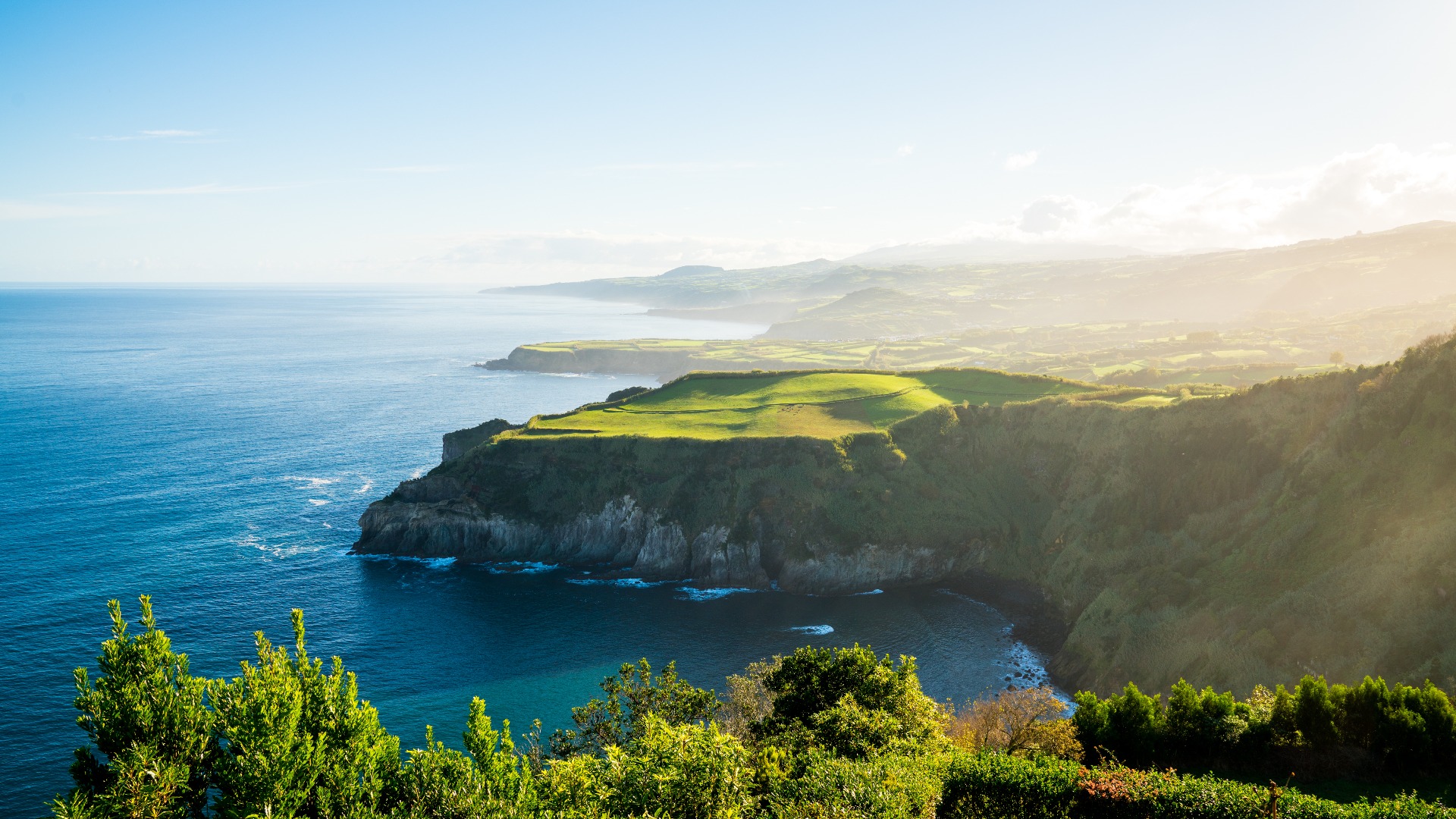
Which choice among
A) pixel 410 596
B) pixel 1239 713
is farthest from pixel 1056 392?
pixel 410 596

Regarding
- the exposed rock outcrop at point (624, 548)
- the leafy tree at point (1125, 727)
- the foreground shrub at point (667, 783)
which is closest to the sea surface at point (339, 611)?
the exposed rock outcrop at point (624, 548)

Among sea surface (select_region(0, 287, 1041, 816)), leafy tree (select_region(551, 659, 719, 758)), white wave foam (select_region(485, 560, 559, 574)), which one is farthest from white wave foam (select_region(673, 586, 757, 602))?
leafy tree (select_region(551, 659, 719, 758))

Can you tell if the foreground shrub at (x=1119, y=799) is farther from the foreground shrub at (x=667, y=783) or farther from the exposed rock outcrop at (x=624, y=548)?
the exposed rock outcrop at (x=624, y=548)

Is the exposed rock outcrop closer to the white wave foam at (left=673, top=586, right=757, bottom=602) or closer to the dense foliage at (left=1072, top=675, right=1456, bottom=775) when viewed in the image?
the white wave foam at (left=673, top=586, right=757, bottom=602)

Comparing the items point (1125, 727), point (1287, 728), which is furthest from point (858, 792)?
point (1287, 728)

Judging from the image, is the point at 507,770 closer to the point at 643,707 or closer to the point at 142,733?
the point at 142,733
